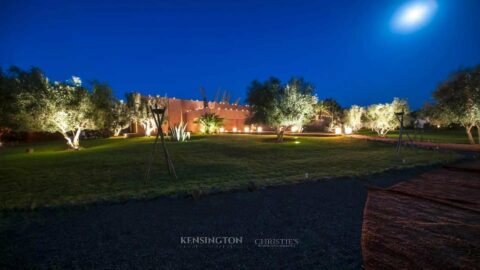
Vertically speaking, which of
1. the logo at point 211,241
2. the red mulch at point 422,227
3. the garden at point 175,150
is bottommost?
the logo at point 211,241

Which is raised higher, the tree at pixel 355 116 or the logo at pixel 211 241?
the tree at pixel 355 116

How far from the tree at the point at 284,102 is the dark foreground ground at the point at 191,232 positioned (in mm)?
17343

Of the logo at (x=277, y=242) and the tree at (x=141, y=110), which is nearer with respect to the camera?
the logo at (x=277, y=242)

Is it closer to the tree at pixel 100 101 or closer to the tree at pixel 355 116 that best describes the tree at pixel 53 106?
the tree at pixel 100 101

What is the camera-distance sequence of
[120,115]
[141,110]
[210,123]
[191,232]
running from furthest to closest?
[210,123], [141,110], [120,115], [191,232]

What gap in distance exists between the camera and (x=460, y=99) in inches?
825

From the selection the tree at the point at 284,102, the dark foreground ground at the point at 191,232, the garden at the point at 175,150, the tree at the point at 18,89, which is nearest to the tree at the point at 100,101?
the garden at the point at 175,150

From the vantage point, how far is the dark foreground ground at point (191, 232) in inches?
144

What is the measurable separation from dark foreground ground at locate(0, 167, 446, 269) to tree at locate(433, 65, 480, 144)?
21535 mm

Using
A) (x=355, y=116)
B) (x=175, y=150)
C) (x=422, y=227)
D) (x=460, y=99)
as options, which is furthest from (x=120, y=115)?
(x=355, y=116)

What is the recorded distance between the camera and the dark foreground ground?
3670 millimetres

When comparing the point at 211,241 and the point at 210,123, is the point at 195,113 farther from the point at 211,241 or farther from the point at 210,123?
the point at 211,241

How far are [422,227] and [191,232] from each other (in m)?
4.86

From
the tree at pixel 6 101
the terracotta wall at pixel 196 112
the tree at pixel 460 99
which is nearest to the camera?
the tree at pixel 460 99
